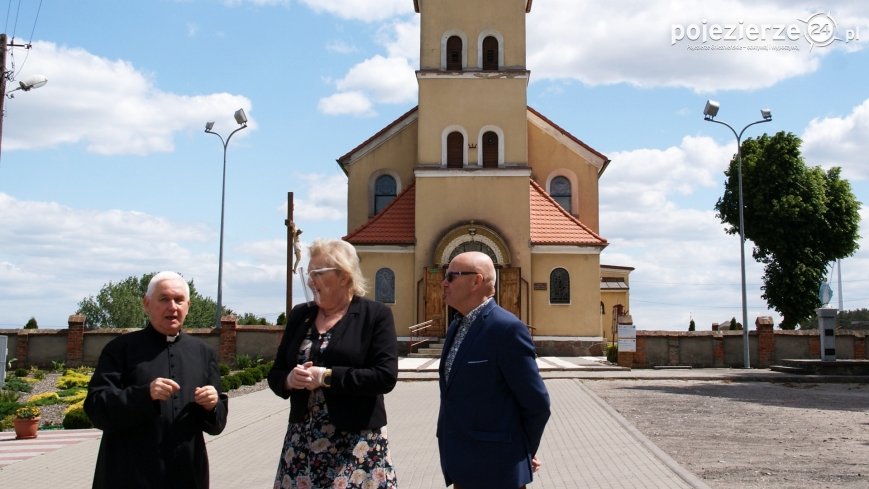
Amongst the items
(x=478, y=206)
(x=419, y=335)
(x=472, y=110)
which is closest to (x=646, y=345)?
(x=478, y=206)

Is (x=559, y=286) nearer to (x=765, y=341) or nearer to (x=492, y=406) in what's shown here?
(x=765, y=341)

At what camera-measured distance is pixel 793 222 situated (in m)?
45.5

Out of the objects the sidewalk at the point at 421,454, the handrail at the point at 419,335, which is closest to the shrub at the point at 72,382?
the sidewalk at the point at 421,454

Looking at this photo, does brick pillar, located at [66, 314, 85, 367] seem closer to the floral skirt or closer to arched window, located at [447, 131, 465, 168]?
arched window, located at [447, 131, 465, 168]

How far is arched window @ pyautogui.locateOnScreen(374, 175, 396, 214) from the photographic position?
35500mm

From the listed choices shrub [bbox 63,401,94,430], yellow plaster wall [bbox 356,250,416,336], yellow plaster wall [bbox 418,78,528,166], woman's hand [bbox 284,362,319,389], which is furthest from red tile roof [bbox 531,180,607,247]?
woman's hand [bbox 284,362,319,389]

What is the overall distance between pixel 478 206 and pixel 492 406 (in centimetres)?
2727

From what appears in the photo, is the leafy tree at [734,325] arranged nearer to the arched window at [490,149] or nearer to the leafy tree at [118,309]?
the arched window at [490,149]

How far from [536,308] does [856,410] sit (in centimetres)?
1517

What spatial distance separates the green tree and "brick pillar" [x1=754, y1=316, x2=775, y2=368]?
50.2ft

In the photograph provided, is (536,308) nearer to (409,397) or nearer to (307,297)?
(409,397)

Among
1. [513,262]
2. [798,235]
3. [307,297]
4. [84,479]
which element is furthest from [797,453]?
[798,235]

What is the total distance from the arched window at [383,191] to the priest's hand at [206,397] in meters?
30.6

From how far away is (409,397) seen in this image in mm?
19844
